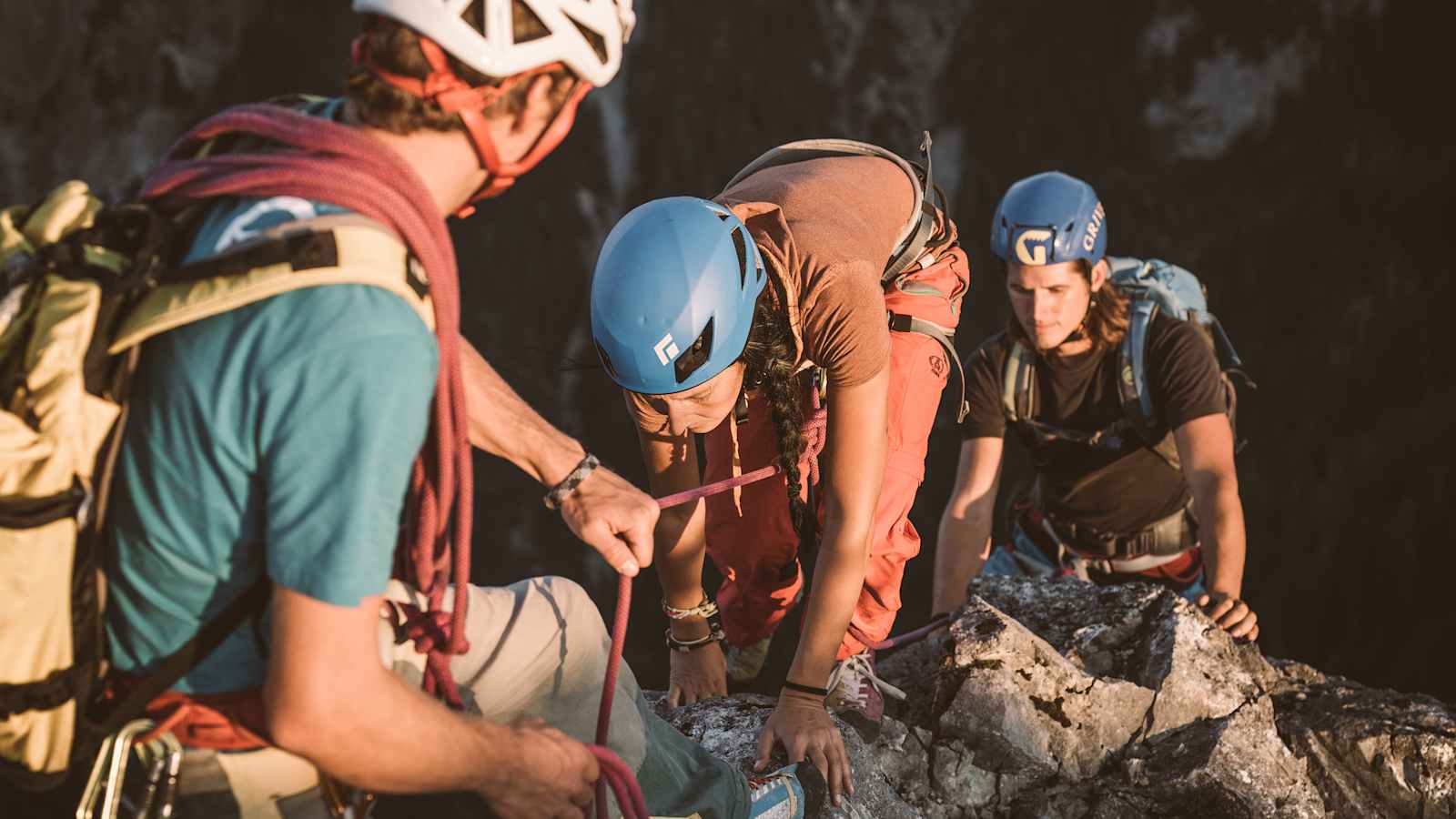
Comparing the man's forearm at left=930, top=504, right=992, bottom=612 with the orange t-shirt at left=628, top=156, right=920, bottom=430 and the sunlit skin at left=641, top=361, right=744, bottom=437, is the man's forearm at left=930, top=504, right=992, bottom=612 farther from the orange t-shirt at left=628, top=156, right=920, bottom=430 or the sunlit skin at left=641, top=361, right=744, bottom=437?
the sunlit skin at left=641, top=361, right=744, bottom=437

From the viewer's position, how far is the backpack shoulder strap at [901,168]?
3.79 m

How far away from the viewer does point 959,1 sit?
1341 centimetres

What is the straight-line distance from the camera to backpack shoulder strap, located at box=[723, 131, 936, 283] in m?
3.79

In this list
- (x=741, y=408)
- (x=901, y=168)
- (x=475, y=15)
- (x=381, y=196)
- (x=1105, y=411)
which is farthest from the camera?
(x=1105, y=411)

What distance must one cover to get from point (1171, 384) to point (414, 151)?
423cm

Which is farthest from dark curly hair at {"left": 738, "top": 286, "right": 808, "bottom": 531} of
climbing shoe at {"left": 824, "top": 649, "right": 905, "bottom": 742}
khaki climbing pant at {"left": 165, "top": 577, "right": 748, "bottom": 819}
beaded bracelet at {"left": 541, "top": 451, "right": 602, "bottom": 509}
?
khaki climbing pant at {"left": 165, "top": 577, "right": 748, "bottom": 819}

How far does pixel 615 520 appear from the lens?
231 centimetres

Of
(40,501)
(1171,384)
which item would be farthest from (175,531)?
(1171,384)

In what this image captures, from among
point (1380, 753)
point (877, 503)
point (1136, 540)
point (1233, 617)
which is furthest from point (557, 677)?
point (1136, 540)

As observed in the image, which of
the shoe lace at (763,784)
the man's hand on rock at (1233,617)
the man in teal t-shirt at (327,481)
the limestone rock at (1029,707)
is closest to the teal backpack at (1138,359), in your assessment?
the man's hand on rock at (1233,617)

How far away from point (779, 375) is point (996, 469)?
2.85m

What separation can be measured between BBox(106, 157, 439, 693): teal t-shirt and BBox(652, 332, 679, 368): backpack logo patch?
1.38 metres

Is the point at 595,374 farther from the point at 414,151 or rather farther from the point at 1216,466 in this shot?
the point at 414,151

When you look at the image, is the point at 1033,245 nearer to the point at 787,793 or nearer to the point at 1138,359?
the point at 1138,359
